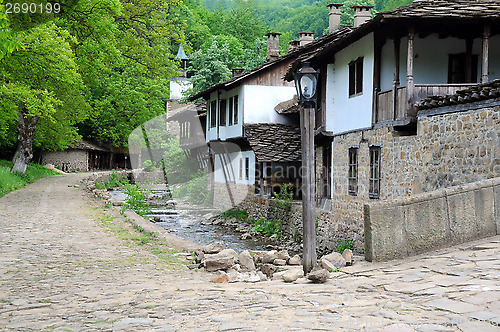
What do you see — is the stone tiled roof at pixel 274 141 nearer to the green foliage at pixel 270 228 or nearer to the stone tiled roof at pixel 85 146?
the green foliage at pixel 270 228

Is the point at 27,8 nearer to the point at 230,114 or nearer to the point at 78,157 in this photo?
the point at 230,114

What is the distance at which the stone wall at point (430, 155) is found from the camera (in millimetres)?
8898

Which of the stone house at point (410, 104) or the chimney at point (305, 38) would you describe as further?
the chimney at point (305, 38)

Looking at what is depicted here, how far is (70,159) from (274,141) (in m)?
32.3

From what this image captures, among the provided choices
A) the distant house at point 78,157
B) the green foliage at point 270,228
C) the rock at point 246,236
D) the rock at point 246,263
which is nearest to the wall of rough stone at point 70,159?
the distant house at point 78,157

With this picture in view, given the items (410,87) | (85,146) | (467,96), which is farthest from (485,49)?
(85,146)

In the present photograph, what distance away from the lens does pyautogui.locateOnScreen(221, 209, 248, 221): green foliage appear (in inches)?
927

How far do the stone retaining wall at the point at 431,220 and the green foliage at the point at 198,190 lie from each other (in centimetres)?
2304

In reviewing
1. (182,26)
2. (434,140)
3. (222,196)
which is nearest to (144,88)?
(222,196)

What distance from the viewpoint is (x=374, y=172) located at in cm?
1314

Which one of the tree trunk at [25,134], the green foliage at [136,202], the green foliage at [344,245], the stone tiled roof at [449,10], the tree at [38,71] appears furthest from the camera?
the tree trunk at [25,134]

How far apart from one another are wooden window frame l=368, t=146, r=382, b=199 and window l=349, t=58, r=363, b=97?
198 centimetres

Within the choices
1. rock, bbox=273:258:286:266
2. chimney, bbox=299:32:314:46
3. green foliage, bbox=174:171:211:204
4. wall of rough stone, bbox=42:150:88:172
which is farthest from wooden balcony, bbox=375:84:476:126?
wall of rough stone, bbox=42:150:88:172

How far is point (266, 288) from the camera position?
6.24 meters
